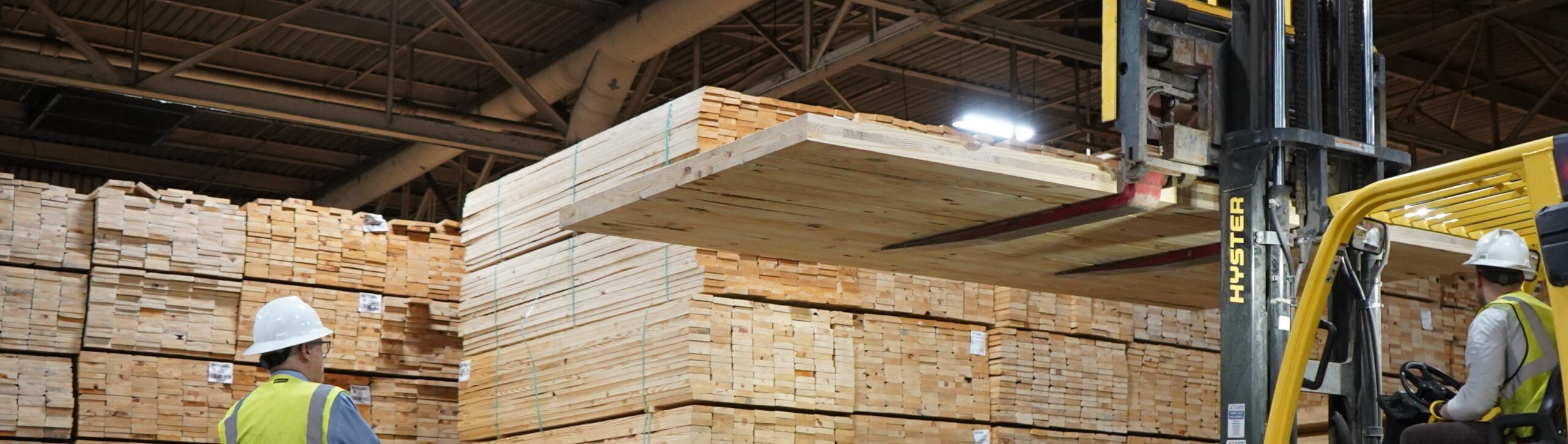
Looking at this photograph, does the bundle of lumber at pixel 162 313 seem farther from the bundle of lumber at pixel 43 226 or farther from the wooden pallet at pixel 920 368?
the wooden pallet at pixel 920 368

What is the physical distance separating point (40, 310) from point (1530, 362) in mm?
7540

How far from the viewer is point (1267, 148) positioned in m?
4.88

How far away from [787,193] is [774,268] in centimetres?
229

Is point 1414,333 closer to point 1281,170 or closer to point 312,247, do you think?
point 1281,170

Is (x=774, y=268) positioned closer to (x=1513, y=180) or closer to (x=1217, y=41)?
(x=1217, y=41)

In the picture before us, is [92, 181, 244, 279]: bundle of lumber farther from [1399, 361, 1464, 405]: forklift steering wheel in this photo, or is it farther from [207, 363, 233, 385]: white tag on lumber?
[1399, 361, 1464, 405]: forklift steering wheel

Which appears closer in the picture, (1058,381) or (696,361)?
(696,361)

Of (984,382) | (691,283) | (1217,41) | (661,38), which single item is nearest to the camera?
(1217,41)

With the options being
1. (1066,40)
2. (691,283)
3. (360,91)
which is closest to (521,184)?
(691,283)

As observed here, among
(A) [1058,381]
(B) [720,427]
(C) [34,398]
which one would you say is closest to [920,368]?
(A) [1058,381]

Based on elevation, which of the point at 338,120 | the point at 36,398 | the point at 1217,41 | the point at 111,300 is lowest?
the point at 36,398

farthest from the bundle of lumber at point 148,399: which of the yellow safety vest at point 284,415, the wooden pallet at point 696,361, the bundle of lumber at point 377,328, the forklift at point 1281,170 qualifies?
the forklift at point 1281,170

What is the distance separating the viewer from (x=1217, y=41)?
5.18 meters

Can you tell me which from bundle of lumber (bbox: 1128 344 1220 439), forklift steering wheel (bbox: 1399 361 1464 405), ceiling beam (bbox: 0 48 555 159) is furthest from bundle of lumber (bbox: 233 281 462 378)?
forklift steering wheel (bbox: 1399 361 1464 405)
